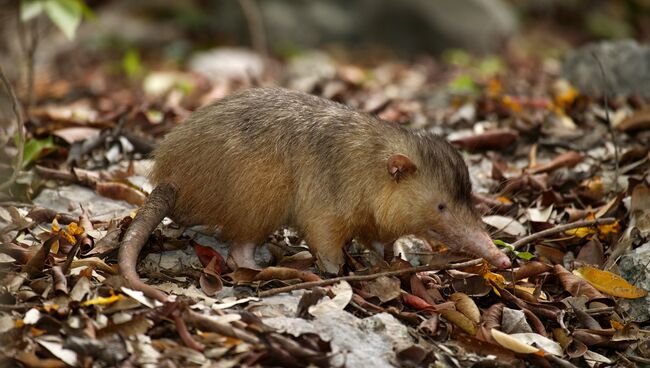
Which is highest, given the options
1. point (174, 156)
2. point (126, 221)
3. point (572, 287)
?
point (174, 156)

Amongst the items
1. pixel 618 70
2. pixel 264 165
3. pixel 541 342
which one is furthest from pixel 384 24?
pixel 541 342

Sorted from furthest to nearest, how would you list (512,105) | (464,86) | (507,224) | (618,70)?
(464,86) < (618,70) < (512,105) < (507,224)

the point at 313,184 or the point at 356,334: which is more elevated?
the point at 313,184

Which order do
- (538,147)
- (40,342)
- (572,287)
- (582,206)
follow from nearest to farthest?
(40,342) < (572,287) < (582,206) < (538,147)

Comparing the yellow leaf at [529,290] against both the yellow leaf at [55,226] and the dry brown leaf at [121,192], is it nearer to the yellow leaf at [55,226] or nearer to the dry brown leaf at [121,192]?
the dry brown leaf at [121,192]

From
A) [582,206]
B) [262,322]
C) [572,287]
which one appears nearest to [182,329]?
[262,322]

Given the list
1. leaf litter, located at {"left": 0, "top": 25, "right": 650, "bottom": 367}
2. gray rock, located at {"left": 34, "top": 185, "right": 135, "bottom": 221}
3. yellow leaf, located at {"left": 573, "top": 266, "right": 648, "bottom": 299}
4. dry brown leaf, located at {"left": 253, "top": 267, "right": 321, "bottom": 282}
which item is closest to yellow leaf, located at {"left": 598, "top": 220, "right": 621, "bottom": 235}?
leaf litter, located at {"left": 0, "top": 25, "right": 650, "bottom": 367}

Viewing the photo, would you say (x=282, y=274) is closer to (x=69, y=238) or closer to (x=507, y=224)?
(x=69, y=238)

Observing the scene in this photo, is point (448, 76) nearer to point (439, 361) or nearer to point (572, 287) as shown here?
point (572, 287)
